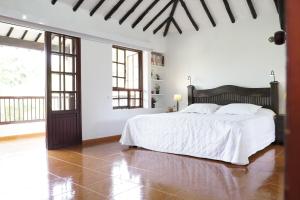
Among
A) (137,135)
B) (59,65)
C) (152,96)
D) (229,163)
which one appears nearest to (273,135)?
(229,163)

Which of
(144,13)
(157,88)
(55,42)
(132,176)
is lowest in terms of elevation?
(132,176)

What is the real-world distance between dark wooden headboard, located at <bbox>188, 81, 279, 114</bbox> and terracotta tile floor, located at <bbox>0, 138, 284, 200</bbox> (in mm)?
1206

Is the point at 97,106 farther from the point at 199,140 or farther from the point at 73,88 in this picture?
the point at 199,140

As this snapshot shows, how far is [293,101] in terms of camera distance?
0.44 m

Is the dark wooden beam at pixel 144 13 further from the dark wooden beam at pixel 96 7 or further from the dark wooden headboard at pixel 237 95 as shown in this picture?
the dark wooden headboard at pixel 237 95

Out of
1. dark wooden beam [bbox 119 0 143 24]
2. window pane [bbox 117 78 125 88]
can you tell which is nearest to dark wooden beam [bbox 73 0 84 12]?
dark wooden beam [bbox 119 0 143 24]

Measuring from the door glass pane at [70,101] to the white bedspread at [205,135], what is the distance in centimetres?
122

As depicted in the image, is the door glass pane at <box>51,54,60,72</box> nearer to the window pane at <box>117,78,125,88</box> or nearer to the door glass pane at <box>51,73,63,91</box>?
the door glass pane at <box>51,73,63,91</box>

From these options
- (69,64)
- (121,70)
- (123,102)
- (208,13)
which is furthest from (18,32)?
A: (208,13)

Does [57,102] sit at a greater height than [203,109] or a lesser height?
greater

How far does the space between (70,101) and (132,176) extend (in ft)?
8.41

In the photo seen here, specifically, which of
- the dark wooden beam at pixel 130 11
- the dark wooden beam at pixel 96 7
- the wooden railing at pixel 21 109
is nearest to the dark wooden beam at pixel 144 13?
the dark wooden beam at pixel 130 11

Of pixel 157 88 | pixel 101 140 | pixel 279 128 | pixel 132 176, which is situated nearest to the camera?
pixel 132 176

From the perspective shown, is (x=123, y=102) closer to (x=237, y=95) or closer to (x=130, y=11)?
(x=130, y=11)
